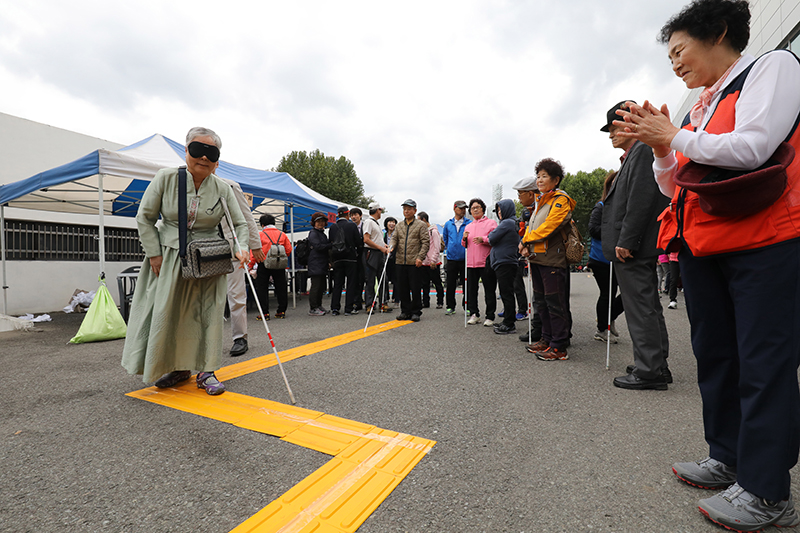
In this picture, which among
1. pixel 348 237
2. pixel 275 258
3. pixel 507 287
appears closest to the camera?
pixel 507 287

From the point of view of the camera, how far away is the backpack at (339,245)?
7762 mm

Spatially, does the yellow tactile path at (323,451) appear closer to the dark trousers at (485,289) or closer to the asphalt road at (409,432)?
the asphalt road at (409,432)

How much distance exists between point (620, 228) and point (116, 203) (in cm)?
1130

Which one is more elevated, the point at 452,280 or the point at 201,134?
the point at 201,134

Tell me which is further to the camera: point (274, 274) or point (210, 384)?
point (274, 274)

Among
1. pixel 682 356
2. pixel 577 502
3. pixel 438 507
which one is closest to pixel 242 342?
pixel 438 507

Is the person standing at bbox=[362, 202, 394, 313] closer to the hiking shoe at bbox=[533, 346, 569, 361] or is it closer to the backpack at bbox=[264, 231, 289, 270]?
the backpack at bbox=[264, 231, 289, 270]

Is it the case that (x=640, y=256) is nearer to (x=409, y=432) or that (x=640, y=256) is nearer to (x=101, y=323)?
(x=409, y=432)

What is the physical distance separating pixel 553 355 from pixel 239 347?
337cm

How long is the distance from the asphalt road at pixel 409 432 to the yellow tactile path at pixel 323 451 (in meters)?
0.07

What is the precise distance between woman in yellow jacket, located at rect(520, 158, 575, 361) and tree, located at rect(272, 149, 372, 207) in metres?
33.1

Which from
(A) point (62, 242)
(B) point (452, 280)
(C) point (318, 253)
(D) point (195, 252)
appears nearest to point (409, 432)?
(D) point (195, 252)

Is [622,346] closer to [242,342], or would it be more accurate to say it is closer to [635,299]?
[635,299]

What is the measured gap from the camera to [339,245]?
7.76 meters
